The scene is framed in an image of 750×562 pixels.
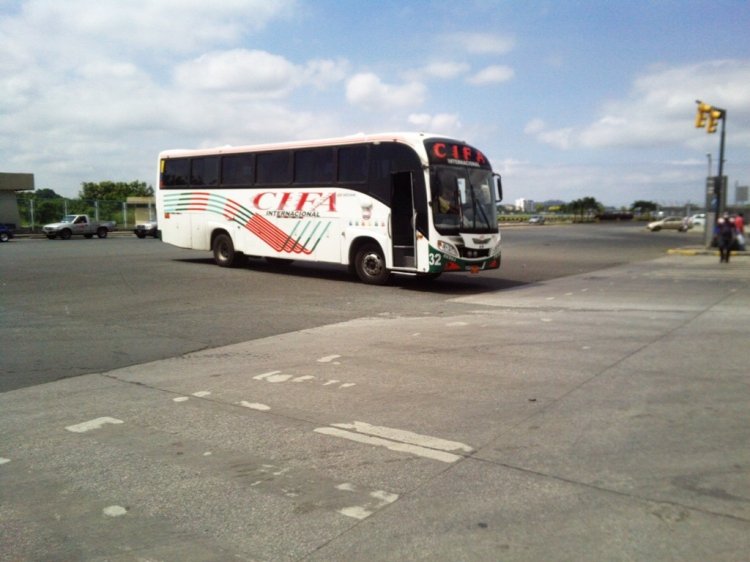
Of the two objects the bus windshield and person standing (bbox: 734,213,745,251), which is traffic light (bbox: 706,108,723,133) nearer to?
person standing (bbox: 734,213,745,251)

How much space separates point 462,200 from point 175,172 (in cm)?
1060

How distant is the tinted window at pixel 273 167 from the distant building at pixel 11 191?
34.3 m

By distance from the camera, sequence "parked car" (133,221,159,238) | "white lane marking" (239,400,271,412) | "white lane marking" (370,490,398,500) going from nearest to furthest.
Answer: "white lane marking" (370,490,398,500), "white lane marking" (239,400,271,412), "parked car" (133,221,159,238)

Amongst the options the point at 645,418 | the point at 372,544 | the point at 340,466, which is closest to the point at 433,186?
the point at 645,418

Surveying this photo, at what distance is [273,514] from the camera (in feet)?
11.8

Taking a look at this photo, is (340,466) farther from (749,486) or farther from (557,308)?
(557,308)

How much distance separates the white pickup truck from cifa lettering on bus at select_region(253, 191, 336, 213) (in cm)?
2839

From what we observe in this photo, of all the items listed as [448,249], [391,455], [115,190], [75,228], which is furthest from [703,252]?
[115,190]

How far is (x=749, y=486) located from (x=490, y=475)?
155 cm

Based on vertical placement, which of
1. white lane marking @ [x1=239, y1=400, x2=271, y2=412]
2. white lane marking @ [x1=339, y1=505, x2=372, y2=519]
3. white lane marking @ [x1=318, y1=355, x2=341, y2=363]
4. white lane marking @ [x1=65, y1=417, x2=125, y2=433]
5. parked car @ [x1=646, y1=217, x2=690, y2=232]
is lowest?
white lane marking @ [x1=65, y1=417, x2=125, y2=433]

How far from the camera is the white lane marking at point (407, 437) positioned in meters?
4.59

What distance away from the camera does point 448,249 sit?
46.5ft

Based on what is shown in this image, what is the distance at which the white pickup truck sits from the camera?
4072cm

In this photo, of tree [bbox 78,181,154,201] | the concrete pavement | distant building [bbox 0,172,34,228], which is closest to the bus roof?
the concrete pavement
